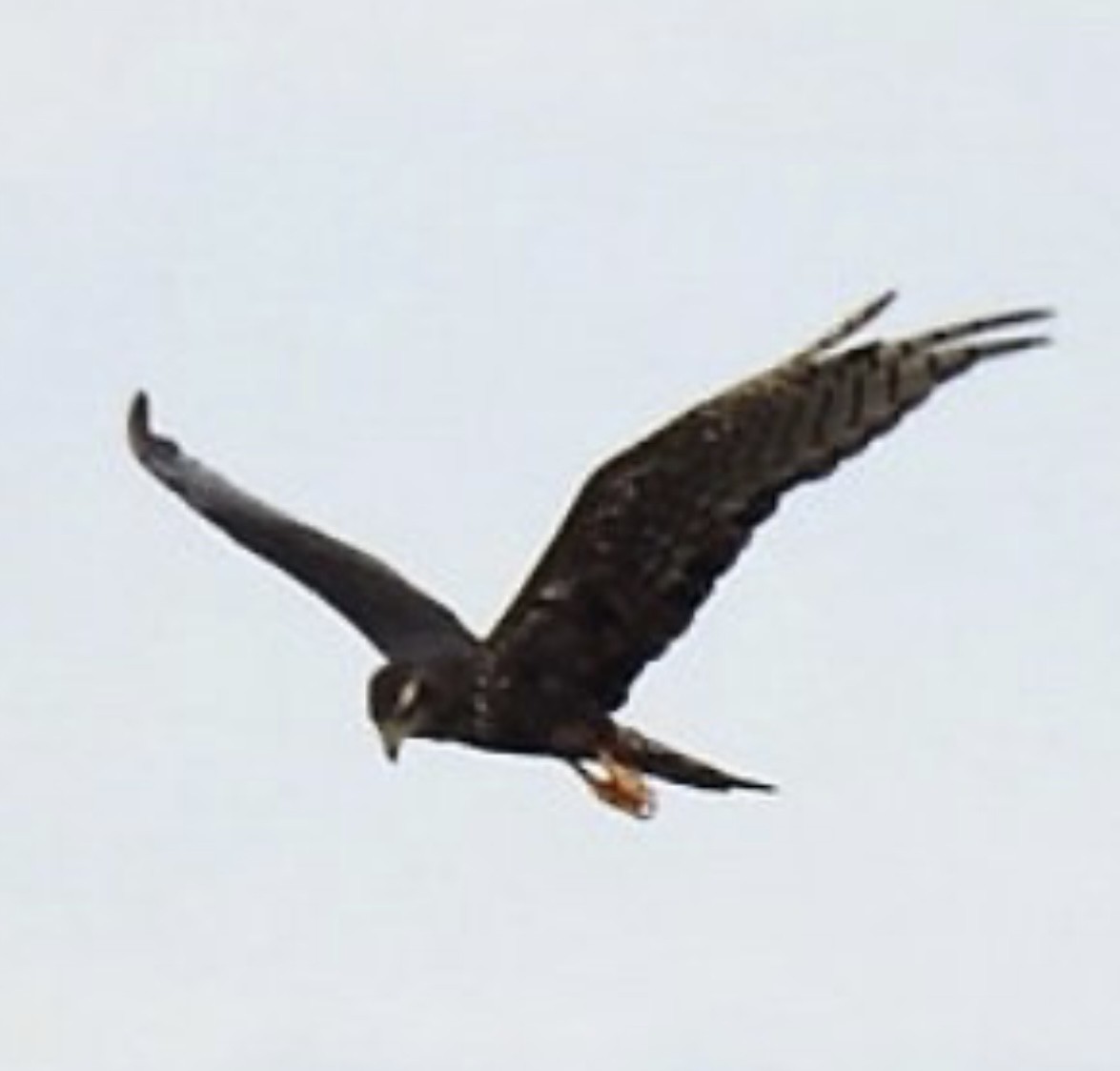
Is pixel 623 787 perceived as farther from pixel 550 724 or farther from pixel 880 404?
pixel 880 404

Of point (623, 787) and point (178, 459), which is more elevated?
point (178, 459)

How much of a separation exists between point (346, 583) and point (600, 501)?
399cm

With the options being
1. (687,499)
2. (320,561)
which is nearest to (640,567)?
(687,499)

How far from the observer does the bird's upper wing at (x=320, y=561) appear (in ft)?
107

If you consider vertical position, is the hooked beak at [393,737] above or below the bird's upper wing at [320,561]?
below

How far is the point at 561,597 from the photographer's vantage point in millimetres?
30547

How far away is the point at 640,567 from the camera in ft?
99.4

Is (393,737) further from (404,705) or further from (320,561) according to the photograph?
(320,561)

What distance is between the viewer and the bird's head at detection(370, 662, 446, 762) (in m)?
30.9

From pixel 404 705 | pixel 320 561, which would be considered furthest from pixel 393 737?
pixel 320 561

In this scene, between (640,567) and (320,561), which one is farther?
(320,561)

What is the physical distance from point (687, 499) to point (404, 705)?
1764 millimetres

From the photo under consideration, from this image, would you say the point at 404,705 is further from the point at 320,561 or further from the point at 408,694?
the point at 320,561

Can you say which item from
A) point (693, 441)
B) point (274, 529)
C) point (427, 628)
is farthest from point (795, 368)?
point (274, 529)
